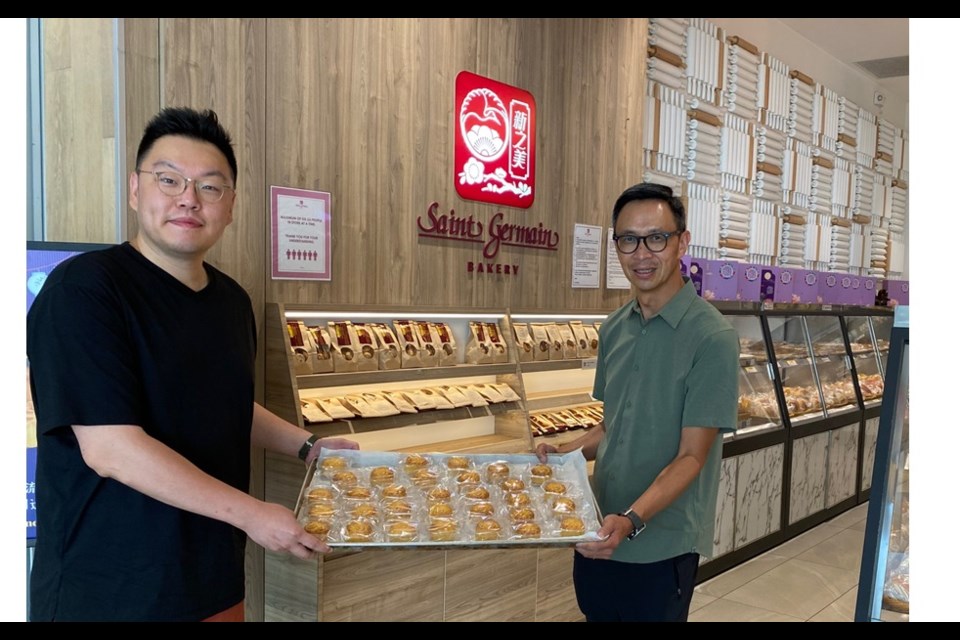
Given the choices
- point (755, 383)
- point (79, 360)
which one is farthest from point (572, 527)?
point (755, 383)

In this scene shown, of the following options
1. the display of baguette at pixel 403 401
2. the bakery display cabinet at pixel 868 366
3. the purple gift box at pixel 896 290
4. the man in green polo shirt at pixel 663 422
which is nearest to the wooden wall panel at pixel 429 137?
the display of baguette at pixel 403 401

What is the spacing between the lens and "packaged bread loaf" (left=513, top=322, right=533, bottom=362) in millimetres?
4320

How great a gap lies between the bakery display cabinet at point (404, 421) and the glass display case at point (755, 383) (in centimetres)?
189

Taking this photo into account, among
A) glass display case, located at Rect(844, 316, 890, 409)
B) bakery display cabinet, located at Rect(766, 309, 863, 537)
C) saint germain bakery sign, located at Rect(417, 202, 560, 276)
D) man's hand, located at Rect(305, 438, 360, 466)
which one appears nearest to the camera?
man's hand, located at Rect(305, 438, 360, 466)

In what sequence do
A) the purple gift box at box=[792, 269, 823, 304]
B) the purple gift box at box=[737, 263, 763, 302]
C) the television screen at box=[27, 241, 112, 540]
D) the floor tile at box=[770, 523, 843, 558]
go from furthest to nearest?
the purple gift box at box=[792, 269, 823, 304] → the purple gift box at box=[737, 263, 763, 302] → the floor tile at box=[770, 523, 843, 558] → the television screen at box=[27, 241, 112, 540]

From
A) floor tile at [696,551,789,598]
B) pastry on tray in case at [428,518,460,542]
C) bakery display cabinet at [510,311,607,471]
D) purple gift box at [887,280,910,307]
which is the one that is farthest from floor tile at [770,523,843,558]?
purple gift box at [887,280,910,307]

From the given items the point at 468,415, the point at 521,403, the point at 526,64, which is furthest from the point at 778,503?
the point at 526,64

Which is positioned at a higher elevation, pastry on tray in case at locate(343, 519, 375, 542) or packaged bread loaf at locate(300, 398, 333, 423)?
packaged bread loaf at locate(300, 398, 333, 423)

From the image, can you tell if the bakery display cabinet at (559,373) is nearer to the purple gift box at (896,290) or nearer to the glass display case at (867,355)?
the glass display case at (867,355)

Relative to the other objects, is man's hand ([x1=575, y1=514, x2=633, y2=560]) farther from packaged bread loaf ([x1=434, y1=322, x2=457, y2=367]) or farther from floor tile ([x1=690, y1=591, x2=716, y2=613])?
floor tile ([x1=690, y1=591, x2=716, y2=613])

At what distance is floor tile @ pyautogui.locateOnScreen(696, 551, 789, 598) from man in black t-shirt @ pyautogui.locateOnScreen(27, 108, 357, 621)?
3501 millimetres

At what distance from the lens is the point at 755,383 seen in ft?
18.4
